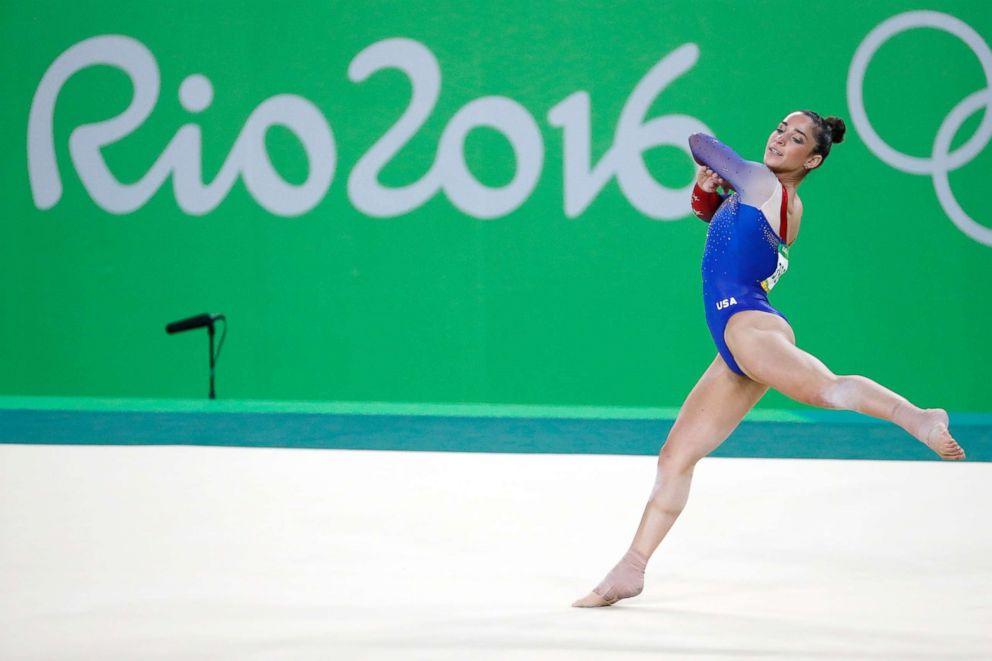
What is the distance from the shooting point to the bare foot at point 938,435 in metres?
2.54

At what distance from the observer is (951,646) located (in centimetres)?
261

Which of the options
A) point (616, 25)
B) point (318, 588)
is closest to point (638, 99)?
point (616, 25)

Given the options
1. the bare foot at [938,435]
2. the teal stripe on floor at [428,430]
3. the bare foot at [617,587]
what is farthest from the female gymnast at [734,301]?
the teal stripe on floor at [428,430]

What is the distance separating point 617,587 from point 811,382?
0.69 metres

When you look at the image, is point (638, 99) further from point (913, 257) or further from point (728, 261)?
point (728, 261)

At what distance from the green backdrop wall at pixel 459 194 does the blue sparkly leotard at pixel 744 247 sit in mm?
3866

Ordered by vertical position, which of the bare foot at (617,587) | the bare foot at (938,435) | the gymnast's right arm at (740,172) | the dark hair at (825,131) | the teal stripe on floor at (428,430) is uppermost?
the dark hair at (825,131)

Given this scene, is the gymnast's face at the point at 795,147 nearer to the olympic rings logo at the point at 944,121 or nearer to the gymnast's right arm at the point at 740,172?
the gymnast's right arm at the point at 740,172

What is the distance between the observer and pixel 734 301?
3023 millimetres

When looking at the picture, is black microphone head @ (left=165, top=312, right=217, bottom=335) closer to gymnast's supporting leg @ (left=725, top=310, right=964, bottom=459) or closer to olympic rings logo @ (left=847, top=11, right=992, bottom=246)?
olympic rings logo @ (left=847, top=11, right=992, bottom=246)

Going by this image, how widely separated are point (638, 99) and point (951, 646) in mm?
4752

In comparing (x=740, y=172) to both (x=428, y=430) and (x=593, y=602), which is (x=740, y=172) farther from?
(x=428, y=430)

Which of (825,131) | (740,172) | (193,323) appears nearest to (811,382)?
(740,172)

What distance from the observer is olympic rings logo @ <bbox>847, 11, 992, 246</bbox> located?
22.4 feet
